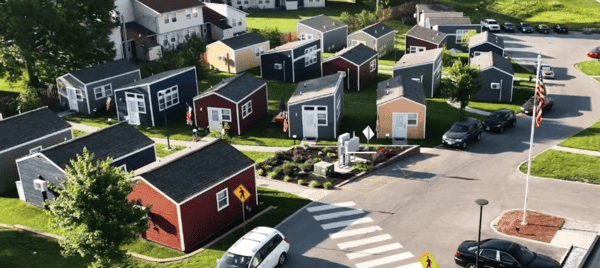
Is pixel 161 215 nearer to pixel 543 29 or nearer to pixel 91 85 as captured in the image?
pixel 91 85

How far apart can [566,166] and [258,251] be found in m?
24.0

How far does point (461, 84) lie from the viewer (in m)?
48.6

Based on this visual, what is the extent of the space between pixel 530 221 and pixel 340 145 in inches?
544

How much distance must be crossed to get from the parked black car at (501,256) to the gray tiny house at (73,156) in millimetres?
21647

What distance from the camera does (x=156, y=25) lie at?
75938 mm

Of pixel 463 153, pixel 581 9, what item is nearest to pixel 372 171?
pixel 463 153

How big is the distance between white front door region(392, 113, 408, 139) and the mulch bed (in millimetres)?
14275

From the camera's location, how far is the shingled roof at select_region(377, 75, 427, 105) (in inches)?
1799

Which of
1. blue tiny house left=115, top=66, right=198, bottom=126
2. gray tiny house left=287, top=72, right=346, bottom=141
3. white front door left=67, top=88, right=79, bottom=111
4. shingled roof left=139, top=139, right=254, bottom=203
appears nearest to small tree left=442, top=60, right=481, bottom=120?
gray tiny house left=287, top=72, right=346, bottom=141

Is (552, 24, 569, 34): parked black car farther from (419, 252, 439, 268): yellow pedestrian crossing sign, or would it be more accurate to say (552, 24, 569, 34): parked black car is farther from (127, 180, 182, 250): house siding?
(127, 180, 182, 250): house siding

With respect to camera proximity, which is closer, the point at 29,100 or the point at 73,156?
the point at 73,156

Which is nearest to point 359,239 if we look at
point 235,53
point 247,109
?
point 247,109

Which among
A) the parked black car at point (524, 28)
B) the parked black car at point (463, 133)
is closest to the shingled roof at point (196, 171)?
the parked black car at point (463, 133)

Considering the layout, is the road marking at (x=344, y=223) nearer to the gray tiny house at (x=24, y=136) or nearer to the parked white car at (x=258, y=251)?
the parked white car at (x=258, y=251)
